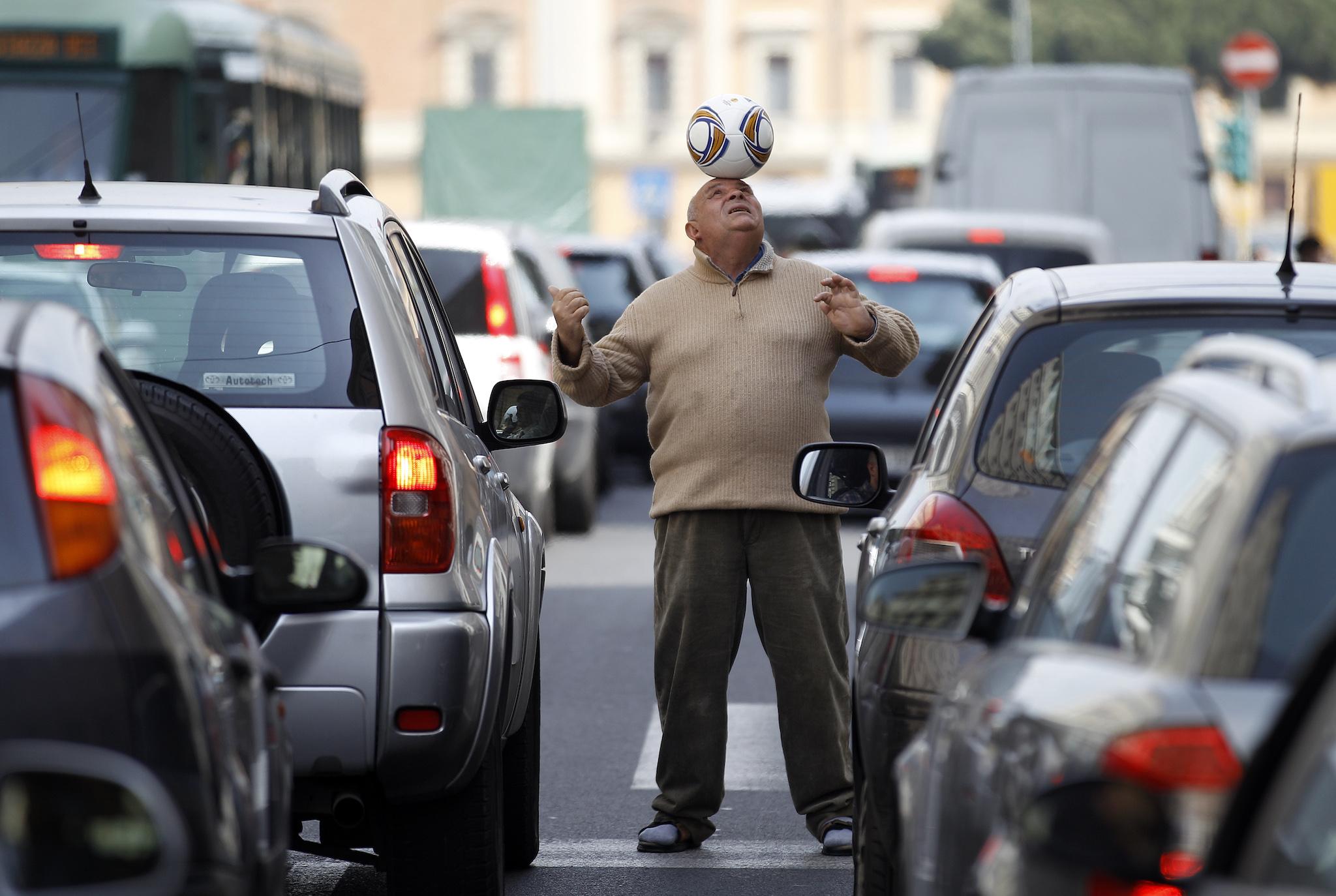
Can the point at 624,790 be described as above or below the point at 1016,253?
below

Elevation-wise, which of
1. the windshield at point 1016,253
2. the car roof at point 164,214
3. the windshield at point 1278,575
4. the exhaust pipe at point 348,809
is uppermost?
the car roof at point 164,214

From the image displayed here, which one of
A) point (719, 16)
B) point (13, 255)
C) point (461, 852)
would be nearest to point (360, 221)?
point (13, 255)

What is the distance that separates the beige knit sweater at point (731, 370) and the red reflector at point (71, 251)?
1.53 m

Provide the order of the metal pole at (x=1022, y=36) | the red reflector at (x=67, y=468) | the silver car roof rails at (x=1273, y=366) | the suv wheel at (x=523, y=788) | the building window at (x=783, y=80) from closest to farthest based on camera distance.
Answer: the silver car roof rails at (x=1273, y=366) → the red reflector at (x=67, y=468) → the suv wheel at (x=523, y=788) → the metal pole at (x=1022, y=36) → the building window at (x=783, y=80)

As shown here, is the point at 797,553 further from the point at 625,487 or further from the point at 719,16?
Answer: the point at 719,16

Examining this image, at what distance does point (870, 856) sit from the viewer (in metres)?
5.00

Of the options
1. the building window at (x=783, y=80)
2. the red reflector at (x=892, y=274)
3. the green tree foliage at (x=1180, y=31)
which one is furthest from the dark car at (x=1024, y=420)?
the building window at (x=783, y=80)

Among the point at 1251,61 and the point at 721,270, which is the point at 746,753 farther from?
the point at 1251,61

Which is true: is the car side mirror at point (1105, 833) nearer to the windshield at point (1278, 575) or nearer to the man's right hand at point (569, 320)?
the windshield at point (1278, 575)

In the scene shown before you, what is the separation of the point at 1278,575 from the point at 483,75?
307 ft

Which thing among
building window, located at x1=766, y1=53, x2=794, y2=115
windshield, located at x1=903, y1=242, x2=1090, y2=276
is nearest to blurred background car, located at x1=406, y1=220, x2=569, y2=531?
windshield, located at x1=903, y1=242, x2=1090, y2=276

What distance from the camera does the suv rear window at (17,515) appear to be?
9.39 feet

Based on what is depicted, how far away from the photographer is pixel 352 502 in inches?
191

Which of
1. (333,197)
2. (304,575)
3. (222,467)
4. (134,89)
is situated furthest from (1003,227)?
(304,575)
